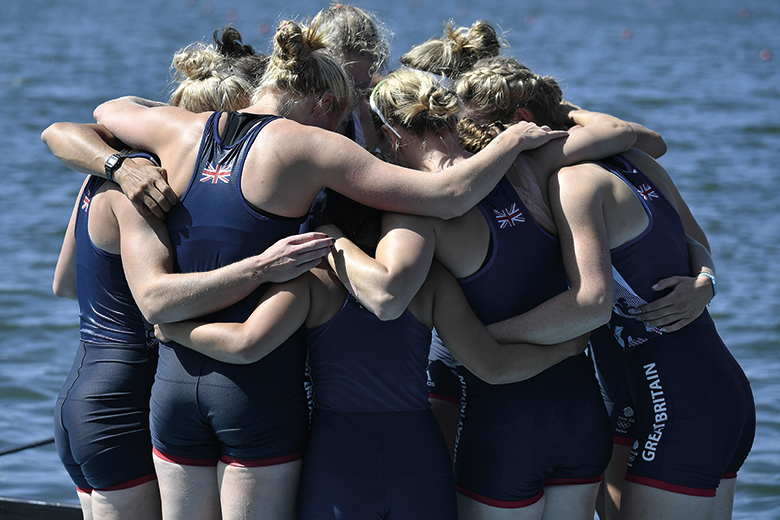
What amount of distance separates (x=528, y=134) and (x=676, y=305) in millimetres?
752

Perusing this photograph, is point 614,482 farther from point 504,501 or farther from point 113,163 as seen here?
point 113,163

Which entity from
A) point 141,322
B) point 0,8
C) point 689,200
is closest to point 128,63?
point 689,200

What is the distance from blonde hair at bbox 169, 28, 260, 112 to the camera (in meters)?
2.83

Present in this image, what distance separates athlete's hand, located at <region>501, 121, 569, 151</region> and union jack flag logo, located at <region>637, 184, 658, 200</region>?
1.17 ft

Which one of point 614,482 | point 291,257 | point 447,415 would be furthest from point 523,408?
point 291,257

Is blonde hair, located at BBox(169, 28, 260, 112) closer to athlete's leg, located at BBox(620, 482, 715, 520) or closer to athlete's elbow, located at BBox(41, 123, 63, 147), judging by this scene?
athlete's elbow, located at BBox(41, 123, 63, 147)

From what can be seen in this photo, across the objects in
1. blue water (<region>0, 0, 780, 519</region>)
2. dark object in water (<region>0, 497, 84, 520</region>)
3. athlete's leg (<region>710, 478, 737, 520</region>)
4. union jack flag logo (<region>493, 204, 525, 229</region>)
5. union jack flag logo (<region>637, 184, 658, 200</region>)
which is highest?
union jack flag logo (<region>637, 184, 658, 200</region>)

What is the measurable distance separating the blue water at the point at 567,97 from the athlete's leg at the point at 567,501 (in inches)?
77.1

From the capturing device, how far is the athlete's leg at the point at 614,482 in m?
3.09

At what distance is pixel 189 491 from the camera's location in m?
2.48

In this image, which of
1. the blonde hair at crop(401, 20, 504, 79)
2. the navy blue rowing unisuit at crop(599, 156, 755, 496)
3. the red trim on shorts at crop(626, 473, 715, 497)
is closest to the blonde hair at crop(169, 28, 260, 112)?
the blonde hair at crop(401, 20, 504, 79)

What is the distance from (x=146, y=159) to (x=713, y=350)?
6.42 ft

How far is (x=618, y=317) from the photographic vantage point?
2816 mm

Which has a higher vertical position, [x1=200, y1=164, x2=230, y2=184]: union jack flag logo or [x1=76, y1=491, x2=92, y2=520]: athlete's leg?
[x1=200, y1=164, x2=230, y2=184]: union jack flag logo
